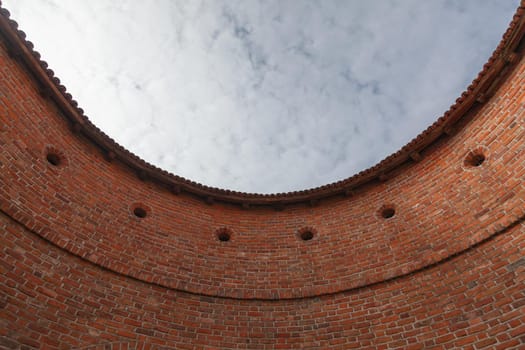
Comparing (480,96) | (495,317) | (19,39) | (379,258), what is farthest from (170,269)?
(480,96)

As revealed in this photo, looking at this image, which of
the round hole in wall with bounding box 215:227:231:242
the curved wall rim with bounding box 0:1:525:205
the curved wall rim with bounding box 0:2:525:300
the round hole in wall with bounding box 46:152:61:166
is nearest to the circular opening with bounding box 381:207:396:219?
the curved wall rim with bounding box 0:2:525:300

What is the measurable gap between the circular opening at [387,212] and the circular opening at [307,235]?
1.79 metres

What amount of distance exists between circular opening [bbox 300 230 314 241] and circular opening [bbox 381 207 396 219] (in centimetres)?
179

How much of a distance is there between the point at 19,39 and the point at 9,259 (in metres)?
4.39

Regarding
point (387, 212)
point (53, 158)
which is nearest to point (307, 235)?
point (387, 212)

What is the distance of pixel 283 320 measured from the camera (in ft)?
26.0

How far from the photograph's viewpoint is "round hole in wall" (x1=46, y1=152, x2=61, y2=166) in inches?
328

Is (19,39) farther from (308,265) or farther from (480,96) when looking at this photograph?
(480,96)

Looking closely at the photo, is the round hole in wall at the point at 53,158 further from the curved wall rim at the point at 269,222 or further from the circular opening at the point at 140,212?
the circular opening at the point at 140,212

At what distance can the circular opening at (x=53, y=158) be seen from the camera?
328 inches

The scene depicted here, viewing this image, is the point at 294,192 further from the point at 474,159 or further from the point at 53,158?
the point at 53,158

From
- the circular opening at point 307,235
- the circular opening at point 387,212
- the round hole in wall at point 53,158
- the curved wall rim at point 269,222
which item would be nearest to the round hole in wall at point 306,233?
the circular opening at point 307,235

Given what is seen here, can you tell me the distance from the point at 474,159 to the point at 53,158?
29.5ft

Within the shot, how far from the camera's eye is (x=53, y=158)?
8414 mm
